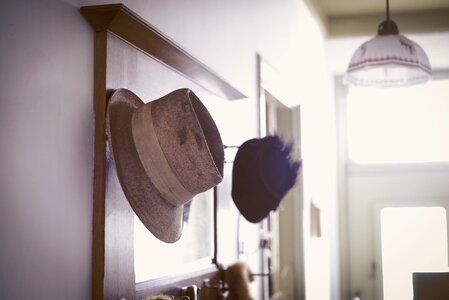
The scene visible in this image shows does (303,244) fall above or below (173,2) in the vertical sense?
below

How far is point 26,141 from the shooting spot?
125 centimetres

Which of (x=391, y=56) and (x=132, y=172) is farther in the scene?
(x=391, y=56)

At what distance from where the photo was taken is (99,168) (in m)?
1.47

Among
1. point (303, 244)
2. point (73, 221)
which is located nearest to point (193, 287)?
point (73, 221)

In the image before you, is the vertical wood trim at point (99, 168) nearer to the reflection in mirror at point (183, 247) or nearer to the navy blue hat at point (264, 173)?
the reflection in mirror at point (183, 247)

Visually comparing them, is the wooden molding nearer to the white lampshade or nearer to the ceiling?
the white lampshade

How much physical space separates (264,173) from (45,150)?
0.97 meters

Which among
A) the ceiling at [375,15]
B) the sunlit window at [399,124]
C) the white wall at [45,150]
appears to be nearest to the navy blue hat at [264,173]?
the white wall at [45,150]

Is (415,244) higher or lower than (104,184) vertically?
lower

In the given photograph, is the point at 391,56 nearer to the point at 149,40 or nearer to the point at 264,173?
the point at 264,173

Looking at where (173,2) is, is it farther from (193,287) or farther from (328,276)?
(328,276)

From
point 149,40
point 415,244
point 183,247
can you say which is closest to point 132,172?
point 149,40

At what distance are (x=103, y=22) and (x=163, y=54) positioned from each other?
1.31 ft

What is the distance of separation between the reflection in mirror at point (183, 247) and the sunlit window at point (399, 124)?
394 cm
